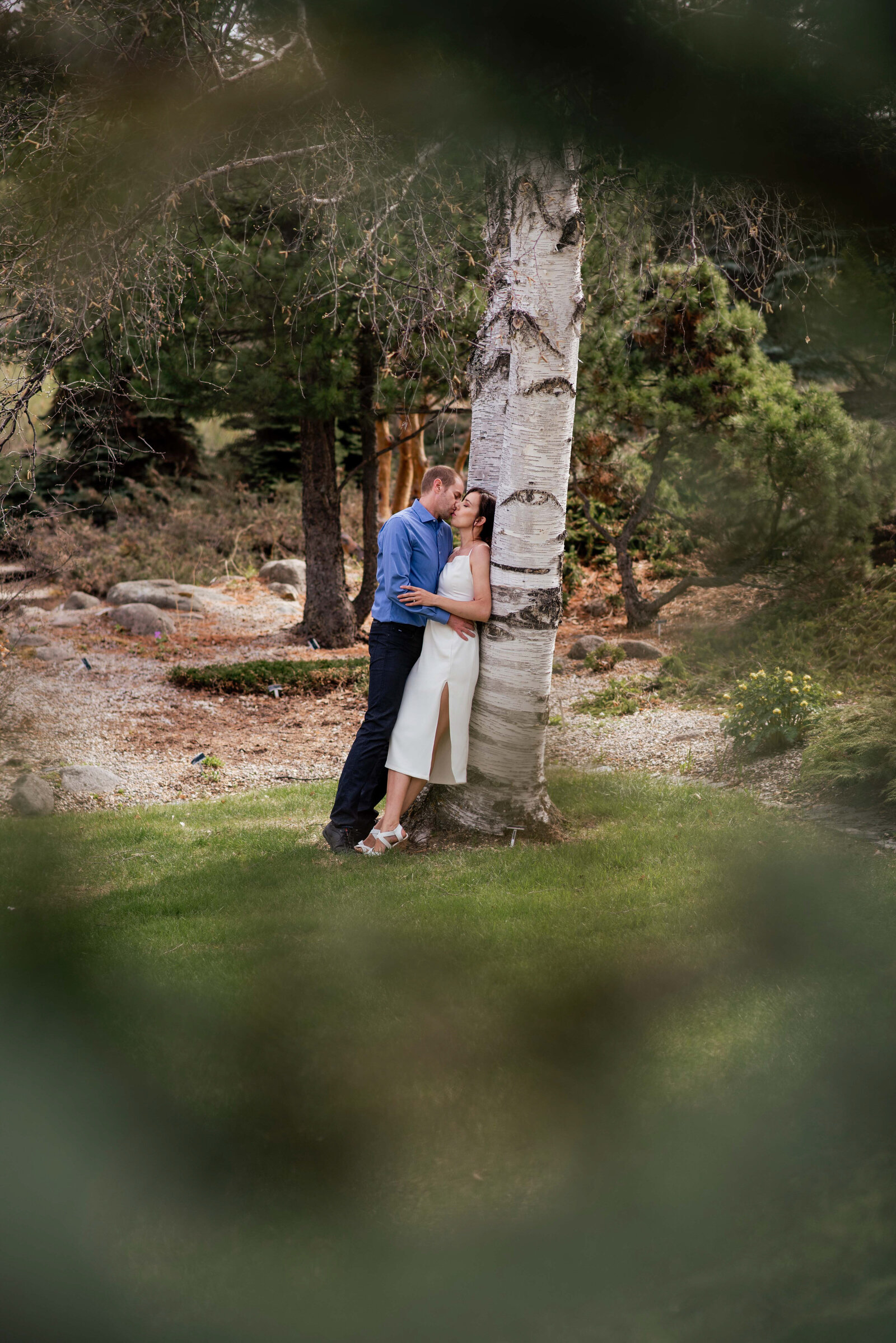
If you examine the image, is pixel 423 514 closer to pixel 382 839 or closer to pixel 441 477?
pixel 441 477

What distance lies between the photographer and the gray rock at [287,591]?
1279cm

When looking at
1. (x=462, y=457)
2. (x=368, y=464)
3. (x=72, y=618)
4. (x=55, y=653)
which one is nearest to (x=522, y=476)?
(x=55, y=653)

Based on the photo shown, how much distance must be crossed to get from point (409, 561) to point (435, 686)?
1.76ft

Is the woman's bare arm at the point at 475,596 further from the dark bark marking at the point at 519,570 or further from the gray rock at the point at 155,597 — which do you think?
the gray rock at the point at 155,597

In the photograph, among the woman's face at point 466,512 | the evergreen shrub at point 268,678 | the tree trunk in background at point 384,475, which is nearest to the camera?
the woman's face at point 466,512

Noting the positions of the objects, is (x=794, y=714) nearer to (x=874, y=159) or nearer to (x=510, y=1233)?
(x=510, y=1233)

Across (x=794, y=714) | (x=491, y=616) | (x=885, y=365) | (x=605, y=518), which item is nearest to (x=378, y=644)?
(x=491, y=616)

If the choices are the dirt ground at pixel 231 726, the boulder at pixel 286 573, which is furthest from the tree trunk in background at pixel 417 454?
the dirt ground at pixel 231 726

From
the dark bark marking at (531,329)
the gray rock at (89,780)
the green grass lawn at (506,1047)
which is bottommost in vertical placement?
the gray rock at (89,780)

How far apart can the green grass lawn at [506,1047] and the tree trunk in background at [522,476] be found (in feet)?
5.26

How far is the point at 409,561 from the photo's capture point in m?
3.91

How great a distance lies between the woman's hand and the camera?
3811mm

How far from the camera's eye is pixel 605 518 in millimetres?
11211

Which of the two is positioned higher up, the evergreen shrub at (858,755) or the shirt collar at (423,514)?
the shirt collar at (423,514)
